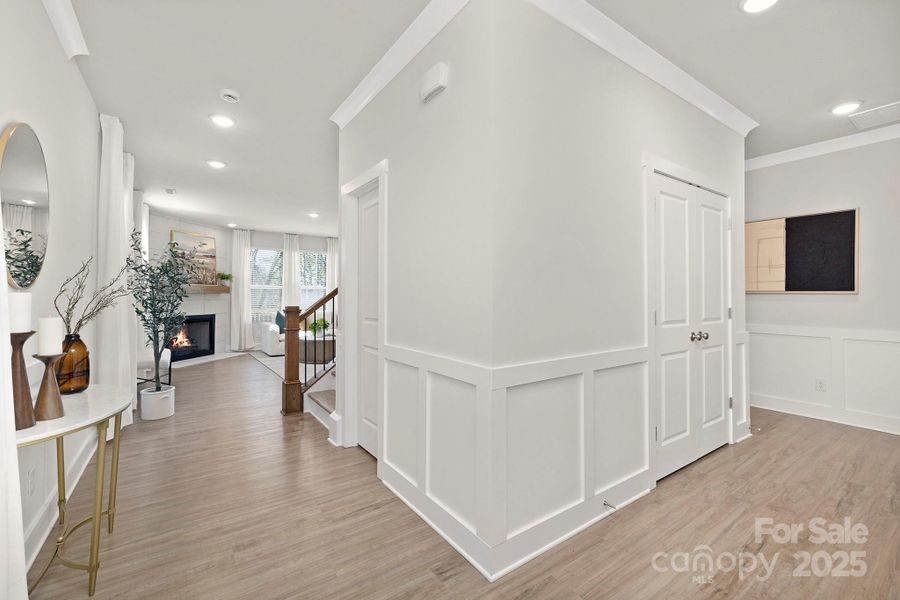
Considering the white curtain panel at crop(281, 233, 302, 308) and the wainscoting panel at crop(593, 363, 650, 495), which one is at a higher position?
the white curtain panel at crop(281, 233, 302, 308)

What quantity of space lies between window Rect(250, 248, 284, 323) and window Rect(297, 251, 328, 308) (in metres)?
0.49

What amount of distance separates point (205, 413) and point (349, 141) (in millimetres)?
3104

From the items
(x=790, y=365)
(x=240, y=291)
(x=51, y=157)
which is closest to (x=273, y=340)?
(x=240, y=291)

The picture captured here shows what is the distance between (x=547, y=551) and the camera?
184 centimetres

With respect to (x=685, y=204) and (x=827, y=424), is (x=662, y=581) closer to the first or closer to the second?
(x=685, y=204)

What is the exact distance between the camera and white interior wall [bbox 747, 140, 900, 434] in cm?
340

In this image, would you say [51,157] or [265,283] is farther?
[265,283]

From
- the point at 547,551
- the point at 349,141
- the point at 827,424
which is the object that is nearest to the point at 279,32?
the point at 349,141

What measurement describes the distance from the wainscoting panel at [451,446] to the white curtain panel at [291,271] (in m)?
7.84

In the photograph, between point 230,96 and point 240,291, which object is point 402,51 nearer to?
point 230,96

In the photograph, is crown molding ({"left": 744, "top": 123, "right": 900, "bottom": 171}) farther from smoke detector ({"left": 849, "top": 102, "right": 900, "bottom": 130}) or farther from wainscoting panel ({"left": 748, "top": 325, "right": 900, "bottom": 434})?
wainscoting panel ({"left": 748, "top": 325, "right": 900, "bottom": 434})

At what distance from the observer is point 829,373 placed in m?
3.71

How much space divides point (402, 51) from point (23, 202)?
200cm

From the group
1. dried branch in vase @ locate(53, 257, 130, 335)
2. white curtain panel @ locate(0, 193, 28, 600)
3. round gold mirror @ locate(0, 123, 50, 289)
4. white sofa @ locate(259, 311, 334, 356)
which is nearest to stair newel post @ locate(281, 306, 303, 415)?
dried branch in vase @ locate(53, 257, 130, 335)
